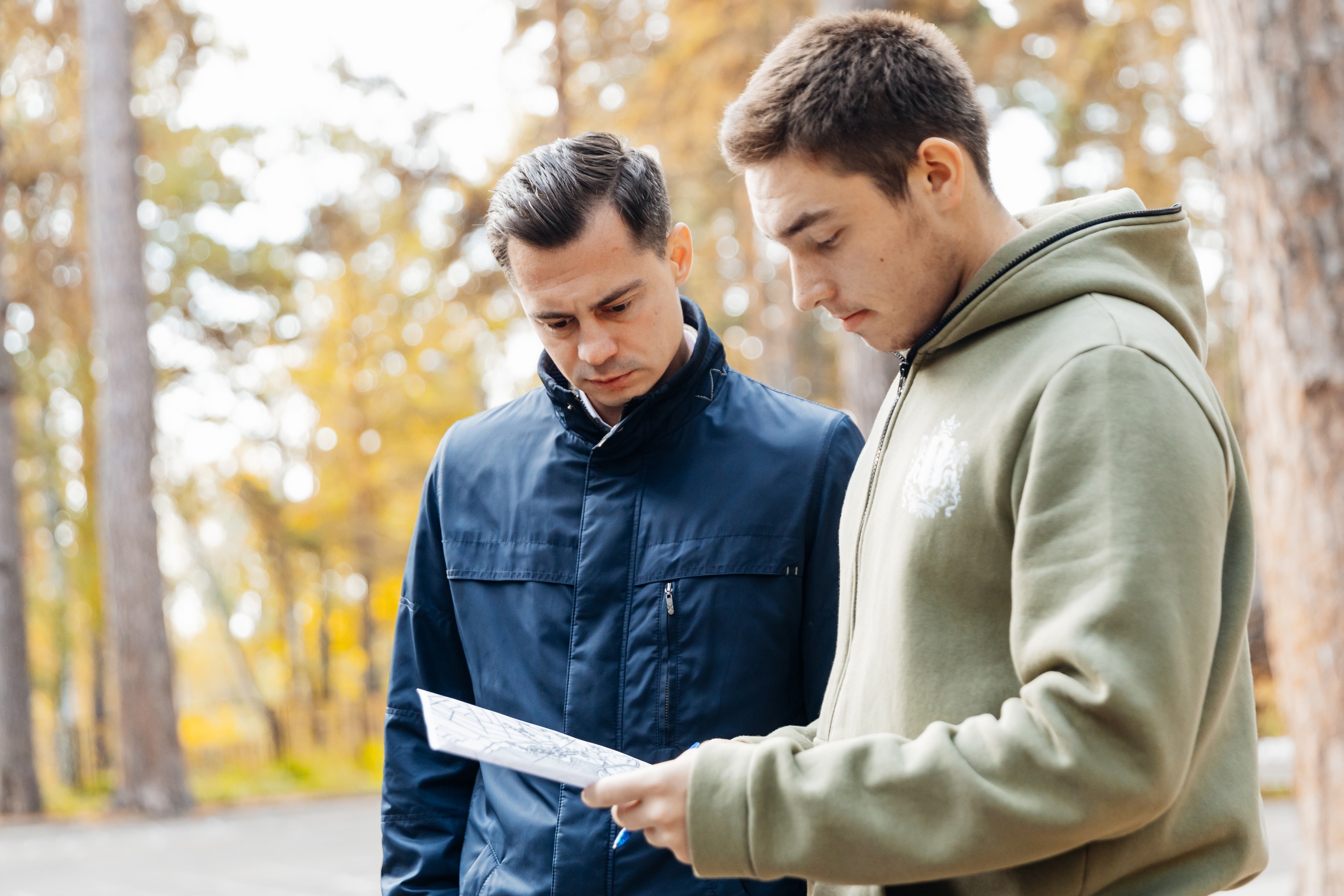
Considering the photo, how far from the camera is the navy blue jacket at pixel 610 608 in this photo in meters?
2.11

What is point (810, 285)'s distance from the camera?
1.67 metres

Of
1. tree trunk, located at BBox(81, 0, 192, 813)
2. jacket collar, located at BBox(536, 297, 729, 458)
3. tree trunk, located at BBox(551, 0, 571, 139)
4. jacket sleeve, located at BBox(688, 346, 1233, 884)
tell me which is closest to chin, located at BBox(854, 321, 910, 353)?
jacket sleeve, located at BBox(688, 346, 1233, 884)

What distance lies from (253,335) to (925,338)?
15.6 meters

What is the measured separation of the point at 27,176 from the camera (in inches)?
547

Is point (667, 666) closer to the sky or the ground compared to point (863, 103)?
closer to the ground

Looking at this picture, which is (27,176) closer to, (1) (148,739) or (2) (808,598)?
(1) (148,739)

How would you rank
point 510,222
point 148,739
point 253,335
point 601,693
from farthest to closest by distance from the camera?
1. point 253,335
2. point 148,739
3. point 510,222
4. point 601,693

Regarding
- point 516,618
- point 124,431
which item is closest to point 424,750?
point 516,618

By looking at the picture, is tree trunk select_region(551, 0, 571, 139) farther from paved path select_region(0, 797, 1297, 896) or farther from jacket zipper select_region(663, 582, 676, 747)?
jacket zipper select_region(663, 582, 676, 747)

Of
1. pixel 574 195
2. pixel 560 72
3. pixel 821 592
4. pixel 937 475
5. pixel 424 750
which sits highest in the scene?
pixel 560 72

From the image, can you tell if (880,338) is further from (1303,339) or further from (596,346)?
(1303,339)

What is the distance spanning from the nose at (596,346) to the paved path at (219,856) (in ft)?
18.7

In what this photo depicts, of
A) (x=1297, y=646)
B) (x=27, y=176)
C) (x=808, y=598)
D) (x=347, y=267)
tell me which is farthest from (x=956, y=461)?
(x=347, y=267)

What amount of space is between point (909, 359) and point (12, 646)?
1407 centimetres
